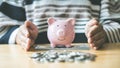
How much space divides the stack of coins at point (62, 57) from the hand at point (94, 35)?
0.08 metres

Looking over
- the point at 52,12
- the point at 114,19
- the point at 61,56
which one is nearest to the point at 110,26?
A: the point at 114,19

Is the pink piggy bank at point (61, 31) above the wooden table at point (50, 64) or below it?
above

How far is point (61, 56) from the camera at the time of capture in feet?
2.50

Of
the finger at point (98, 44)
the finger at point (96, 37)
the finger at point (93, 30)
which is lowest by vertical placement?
the finger at point (98, 44)

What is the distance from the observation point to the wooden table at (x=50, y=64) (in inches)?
27.7

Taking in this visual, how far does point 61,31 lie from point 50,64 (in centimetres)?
13

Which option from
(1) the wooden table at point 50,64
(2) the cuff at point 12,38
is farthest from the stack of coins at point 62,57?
(2) the cuff at point 12,38

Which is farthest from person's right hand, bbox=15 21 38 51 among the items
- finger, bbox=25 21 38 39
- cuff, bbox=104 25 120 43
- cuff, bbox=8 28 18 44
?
cuff, bbox=104 25 120 43

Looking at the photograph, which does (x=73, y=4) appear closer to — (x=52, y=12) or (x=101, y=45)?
(x=52, y=12)

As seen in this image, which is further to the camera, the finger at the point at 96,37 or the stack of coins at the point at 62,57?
the finger at the point at 96,37

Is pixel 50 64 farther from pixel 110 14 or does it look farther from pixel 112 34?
pixel 110 14

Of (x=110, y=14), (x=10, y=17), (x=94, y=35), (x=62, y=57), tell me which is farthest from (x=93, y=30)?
(x=10, y=17)

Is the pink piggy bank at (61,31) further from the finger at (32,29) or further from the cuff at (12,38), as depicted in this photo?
the cuff at (12,38)

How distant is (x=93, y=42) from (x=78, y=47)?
44 millimetres
